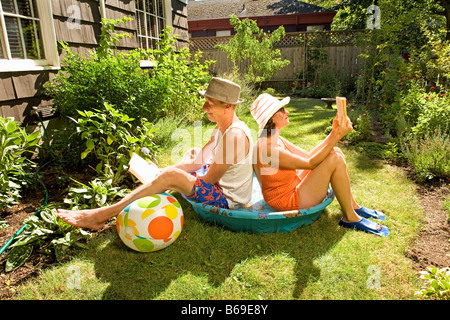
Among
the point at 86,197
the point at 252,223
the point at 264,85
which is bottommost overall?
the point at 252,223

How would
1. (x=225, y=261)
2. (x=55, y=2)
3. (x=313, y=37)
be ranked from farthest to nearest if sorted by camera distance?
(x=313, y=37), (x=55, y=2), (x=225, y=261)

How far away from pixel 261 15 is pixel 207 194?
64.9ft

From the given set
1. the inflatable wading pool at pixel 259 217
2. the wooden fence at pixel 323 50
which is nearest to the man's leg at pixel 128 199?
the inflatable wading pool at pixel 259 217

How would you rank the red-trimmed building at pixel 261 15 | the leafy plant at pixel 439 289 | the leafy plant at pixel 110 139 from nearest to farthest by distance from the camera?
the leafy plant at pixel 439 289, the leafy plant at pixel 110 139, the red-trimmed building at pixel 261 15

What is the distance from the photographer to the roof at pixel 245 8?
19.7 m

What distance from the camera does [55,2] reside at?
14.0 feet

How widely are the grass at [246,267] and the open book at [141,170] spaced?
0.55m

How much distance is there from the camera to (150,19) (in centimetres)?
711

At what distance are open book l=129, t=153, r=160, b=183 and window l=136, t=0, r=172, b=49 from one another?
462 centimetres

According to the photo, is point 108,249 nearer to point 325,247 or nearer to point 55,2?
point 325,247

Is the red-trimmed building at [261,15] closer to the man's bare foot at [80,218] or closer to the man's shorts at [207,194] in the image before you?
the man's shorts at [207,194]

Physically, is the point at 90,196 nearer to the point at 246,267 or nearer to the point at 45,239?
the point at 45,239

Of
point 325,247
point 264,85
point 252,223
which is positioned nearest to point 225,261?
point 252,223
